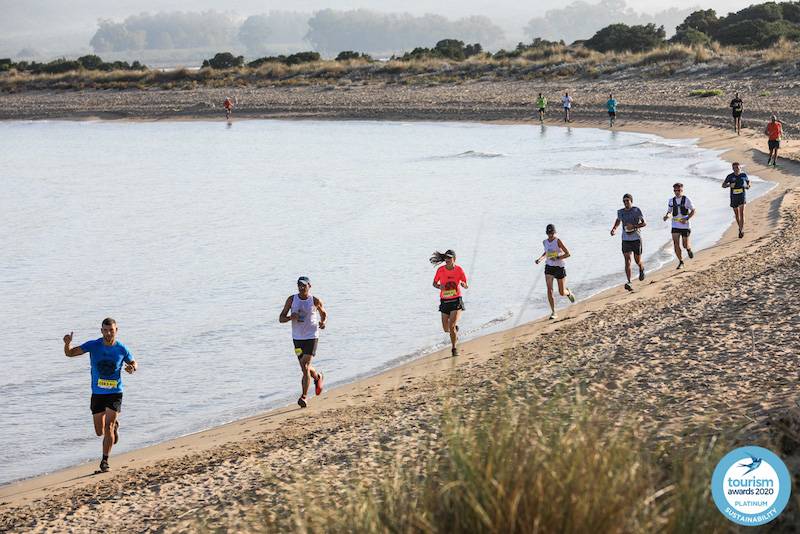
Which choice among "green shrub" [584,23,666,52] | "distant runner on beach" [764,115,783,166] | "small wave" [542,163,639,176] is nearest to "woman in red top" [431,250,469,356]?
"distant runner on beach" [764,115,783,166]

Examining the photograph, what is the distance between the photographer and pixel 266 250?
20.8 m

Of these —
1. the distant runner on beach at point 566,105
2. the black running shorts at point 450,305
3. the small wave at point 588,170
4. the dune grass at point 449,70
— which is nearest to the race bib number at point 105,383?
the black running shorts at point 450,305

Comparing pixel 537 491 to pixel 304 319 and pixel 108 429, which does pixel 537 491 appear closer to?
pixel 108 429

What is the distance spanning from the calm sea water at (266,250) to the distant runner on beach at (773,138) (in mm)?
1547

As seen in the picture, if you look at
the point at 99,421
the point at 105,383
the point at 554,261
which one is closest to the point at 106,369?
the point at 105,383

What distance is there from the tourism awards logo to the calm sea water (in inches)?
231

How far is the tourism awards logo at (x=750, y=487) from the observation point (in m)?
5.07

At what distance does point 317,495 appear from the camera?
23.1 ft

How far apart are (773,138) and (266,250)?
1355cm

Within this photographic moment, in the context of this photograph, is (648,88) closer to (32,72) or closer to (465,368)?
(465,368)

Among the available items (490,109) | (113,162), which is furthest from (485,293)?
(490,109)

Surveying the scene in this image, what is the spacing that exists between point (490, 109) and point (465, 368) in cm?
3897

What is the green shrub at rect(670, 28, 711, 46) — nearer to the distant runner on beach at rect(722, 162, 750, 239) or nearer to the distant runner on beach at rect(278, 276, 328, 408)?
the distant runner on beach at rect(722, 162, 750, 239)

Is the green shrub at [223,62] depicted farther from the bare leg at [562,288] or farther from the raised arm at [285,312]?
the raised arm at [285,312]
